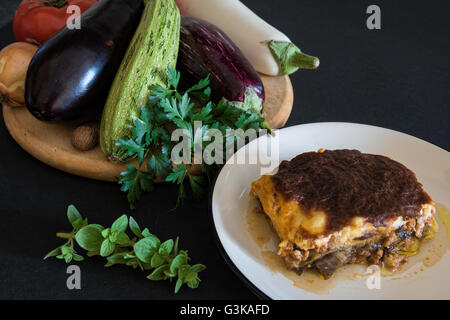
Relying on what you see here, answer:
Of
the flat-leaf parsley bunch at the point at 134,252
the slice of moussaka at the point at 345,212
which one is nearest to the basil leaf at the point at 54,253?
the flat-leaf parsley bunch at the point at 134,252

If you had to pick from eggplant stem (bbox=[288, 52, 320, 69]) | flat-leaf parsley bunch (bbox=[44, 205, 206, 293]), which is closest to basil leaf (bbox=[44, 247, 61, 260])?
flat-leaf parsley bunch (bbox=[44, 205, 206, 293])

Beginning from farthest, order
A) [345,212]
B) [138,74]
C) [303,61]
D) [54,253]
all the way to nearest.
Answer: [303,61], [138,74], [54,253], [345,212]

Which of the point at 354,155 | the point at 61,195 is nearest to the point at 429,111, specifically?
the point at 354,155

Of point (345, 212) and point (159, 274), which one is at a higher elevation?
point (345, 212)

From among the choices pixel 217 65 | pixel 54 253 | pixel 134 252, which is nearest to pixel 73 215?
pixel 54 253

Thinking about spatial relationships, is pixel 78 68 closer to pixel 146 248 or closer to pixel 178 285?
pixel 146 248

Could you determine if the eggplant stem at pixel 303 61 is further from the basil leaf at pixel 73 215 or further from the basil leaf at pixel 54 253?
the basil leaf at pixel 54 253

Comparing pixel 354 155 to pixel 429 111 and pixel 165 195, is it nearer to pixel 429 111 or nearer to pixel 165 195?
pixel 165 195
